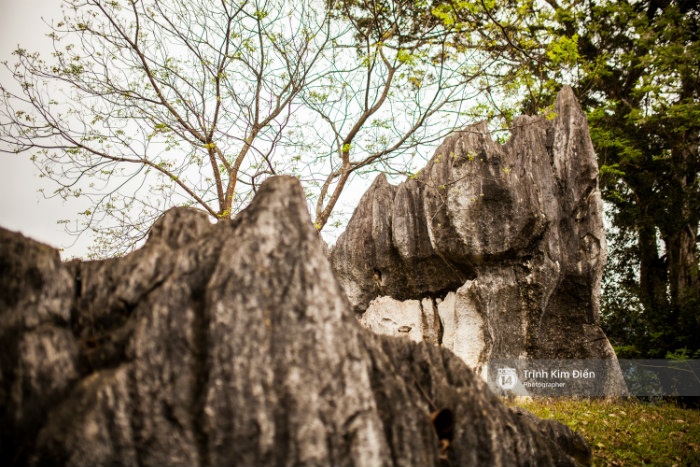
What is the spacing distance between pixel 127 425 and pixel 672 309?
17.3 metres

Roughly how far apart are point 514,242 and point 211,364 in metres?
11.2

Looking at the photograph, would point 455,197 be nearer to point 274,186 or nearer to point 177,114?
point 177,114

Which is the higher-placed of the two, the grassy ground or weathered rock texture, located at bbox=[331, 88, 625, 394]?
weathered rock texture, located at bbox=[331, 88, 625, 394]

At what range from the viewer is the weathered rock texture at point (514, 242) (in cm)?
1299

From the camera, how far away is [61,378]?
3.24 metres

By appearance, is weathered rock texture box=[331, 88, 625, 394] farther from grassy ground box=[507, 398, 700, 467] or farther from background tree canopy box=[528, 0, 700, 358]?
background tree canopy box=[528, 0, 700, 358]

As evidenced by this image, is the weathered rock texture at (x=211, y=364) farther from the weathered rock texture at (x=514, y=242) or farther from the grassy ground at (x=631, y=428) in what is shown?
the weathered rock texture at (x=514, y=242)

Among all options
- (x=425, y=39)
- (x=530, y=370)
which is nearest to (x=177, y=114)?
(x=425, y=39)

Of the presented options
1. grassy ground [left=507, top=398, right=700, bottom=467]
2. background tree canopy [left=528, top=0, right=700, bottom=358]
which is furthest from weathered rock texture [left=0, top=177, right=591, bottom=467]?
background tree canopy [left=528, top=0, right=700, bottom=358]

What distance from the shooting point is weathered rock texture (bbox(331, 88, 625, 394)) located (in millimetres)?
12992

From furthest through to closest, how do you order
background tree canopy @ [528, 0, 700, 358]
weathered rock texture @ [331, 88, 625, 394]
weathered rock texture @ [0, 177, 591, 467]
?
background tree canopy @ [528, 0, 700, 358] < weathered rock texture @ [331, 88, 625, 394] < weathered rock texture @ [0, 177, 591, 467]

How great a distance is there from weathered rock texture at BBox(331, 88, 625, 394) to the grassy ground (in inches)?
54.7

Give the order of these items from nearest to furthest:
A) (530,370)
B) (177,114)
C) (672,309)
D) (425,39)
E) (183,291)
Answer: (183,291) → (177,114) → (425,39) → (530,370) → (672,309)

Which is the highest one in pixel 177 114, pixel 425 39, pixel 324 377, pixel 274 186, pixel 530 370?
pixel 425 39
